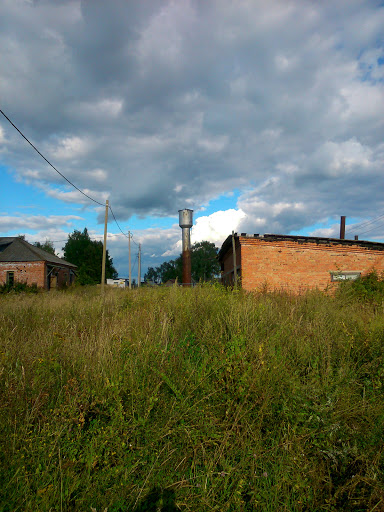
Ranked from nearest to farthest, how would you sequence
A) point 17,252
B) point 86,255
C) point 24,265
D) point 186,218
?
point 186,218, point 24,265, point 17,252, point 86,255

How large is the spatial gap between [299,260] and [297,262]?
0.15 m

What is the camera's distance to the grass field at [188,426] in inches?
97.7

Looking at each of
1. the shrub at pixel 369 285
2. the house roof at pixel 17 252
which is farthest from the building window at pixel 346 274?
the house roof at pixel 17 252

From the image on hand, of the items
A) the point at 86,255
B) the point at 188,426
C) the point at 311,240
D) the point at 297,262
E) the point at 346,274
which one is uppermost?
the point at 86,255

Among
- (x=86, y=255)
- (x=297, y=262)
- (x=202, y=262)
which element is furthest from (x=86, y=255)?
(x=297, y=262)

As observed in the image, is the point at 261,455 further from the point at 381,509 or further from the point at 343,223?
the point at 343,223

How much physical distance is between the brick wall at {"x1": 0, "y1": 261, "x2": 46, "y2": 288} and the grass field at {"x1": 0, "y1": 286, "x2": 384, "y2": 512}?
31142 mm

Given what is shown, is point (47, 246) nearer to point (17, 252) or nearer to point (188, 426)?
point (17, 252)

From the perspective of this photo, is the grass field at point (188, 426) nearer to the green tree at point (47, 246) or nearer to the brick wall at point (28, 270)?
the brick wall at point (28, 270)

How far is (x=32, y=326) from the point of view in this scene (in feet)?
18.2

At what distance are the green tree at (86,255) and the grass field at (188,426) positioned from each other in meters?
53.2

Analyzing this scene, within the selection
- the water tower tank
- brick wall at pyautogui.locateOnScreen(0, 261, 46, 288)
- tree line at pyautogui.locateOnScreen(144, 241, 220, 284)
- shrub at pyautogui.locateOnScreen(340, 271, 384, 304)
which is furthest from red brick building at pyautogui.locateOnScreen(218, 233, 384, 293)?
tree line at pyautogui.locateOnScreen(144, 241, 220, 284)

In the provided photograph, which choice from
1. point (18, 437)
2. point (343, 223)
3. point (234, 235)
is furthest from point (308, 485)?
point (343, 223)

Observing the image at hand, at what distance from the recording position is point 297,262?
51.1 ft
